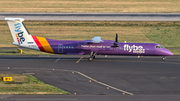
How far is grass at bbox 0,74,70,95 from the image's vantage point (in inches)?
866

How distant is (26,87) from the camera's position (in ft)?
77.3

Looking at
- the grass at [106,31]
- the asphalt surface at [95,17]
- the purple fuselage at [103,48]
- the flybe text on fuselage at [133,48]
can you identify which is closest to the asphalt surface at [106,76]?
the purple fuselage at [103,48]

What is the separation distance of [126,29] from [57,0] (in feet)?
187

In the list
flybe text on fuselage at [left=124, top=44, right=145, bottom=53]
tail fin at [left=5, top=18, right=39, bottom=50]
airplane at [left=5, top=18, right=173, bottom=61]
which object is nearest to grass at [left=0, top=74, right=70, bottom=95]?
airplane at [left=5, top=18, right=173, bottom=61]

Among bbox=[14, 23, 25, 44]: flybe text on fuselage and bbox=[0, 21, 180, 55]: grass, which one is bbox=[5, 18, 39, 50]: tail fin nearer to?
bbox=[14, 23, 25, 44]: flybe text on fuselage

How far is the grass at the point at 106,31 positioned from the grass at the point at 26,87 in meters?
31.9

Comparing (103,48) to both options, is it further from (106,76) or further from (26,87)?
(26,87)

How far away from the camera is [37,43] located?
38312 millimetres

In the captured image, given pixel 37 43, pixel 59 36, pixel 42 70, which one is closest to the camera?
pixel 42 70

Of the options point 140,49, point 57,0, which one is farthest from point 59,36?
point 57,0

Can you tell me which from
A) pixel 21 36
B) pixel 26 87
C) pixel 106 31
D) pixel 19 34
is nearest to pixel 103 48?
pixel 21 36

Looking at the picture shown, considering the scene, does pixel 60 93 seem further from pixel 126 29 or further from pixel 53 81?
pixel 126 29

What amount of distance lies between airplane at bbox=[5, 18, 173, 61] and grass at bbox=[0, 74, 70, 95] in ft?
38.3

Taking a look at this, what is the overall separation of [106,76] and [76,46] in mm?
11233
